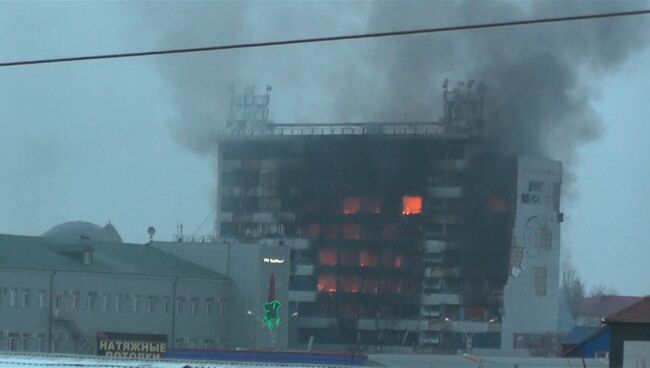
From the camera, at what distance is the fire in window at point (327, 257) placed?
241ft

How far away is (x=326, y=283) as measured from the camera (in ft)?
241

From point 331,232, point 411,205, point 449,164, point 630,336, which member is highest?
point 449,164

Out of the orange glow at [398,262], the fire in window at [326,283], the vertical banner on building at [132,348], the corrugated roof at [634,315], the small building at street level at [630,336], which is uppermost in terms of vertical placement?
the orange glow at [398,262]

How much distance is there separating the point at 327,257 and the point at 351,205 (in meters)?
3.39

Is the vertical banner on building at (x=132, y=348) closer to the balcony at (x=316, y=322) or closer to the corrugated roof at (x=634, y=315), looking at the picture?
the corrugated roof at (x=634, y=315)

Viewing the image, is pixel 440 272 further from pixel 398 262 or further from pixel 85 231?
pixel 85 231

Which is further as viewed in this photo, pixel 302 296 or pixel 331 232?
pixel 302 296

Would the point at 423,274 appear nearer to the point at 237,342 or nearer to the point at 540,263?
the point at 540,263

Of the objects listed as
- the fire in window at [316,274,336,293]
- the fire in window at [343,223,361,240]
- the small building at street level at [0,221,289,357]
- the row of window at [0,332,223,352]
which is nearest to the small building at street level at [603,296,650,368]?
the small building at street level at [0,221,289,357]

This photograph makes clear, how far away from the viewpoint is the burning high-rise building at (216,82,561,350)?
71.8m

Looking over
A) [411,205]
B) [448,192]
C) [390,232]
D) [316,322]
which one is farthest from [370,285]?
[448,192]

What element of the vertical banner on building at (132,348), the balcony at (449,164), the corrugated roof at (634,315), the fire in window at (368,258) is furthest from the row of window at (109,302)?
the corrugated roof at (634,315)

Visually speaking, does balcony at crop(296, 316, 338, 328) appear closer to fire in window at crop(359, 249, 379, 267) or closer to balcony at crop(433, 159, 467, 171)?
fire in window at crop(359, 249, 379, 267)

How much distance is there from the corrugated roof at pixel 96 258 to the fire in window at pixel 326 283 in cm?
1329
